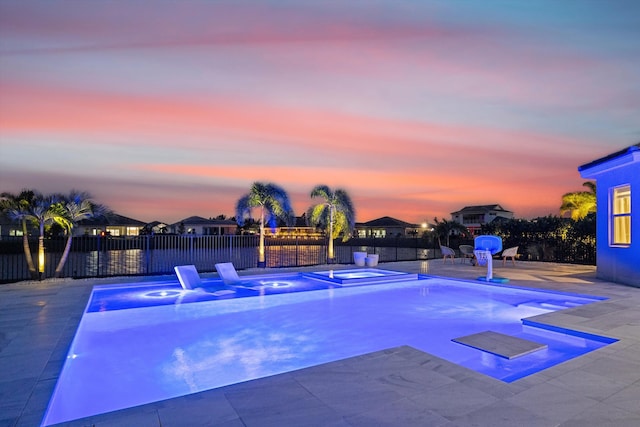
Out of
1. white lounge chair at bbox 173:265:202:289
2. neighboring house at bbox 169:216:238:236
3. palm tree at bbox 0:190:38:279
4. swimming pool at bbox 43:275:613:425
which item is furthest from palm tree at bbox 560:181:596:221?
neighboring house at bbox 169:216:238:236

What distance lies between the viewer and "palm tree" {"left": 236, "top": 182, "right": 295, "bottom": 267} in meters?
15.7

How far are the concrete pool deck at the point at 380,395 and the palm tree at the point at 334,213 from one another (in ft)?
40.0

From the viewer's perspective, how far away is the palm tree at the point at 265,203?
51.5ft

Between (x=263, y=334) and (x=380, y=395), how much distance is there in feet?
12.2

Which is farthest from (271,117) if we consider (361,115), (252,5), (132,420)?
(132,420)

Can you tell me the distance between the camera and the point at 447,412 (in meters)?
2.68

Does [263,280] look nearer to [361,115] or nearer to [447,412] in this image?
[361,115]

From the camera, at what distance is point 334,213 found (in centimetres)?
1648

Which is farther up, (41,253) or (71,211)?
(71,211)

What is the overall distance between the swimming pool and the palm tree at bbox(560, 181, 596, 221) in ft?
48.6

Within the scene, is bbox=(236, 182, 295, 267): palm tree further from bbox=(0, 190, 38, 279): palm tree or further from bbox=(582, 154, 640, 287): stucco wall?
bbox=(582, 154, 640, 287): stucco wall

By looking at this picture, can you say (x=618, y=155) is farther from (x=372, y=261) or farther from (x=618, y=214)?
(x=372, y=261)

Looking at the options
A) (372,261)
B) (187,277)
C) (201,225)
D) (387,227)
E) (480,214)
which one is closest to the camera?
(187,277)

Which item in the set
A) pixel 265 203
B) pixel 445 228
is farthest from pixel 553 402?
pixel 445 228
